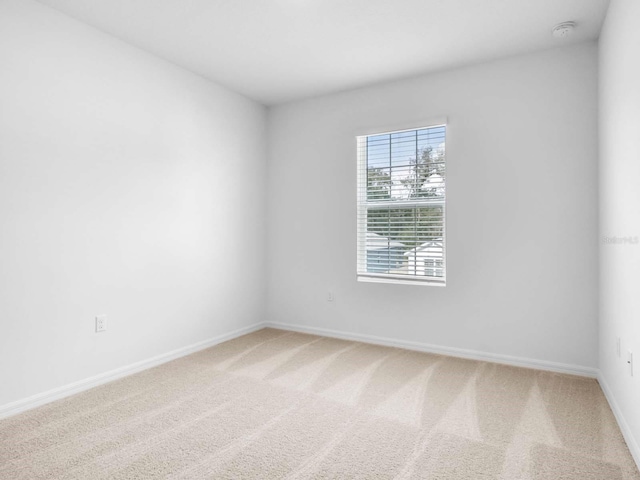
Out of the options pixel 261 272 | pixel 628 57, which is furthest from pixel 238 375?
pixel 628 57

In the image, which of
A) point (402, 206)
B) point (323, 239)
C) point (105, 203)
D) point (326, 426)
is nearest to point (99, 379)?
point (105, 203)

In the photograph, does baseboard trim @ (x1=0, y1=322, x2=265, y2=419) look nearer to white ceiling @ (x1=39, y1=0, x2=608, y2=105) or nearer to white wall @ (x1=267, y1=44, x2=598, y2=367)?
white wall @ (x1=267, y1=44, x2=598, y2=367)

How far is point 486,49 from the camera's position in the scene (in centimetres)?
304

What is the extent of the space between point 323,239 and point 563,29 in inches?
102

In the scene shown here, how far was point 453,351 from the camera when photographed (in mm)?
3408

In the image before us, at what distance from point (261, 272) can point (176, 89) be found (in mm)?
2018

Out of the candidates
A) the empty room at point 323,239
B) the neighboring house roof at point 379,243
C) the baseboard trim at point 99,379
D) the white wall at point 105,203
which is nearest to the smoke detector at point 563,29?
the empty room at point 323,239

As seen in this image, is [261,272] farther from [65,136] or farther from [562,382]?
[562,382]

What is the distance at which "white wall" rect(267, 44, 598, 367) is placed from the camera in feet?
9.65

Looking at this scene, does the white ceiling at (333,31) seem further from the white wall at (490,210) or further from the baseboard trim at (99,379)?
the baseboard trim at (99,379)

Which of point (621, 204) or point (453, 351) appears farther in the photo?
point (453, 351)

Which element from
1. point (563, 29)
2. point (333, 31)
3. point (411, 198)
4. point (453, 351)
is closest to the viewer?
point (563, 29)

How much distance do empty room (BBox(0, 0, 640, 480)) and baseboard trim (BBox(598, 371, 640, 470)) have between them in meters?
0.02

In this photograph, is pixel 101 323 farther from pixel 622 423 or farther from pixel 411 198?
pixel 622 423
